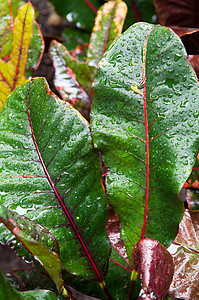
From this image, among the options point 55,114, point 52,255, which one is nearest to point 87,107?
point 55,114

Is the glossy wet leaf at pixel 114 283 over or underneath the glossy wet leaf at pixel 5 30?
underneath

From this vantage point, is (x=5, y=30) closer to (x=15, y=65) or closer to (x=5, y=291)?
(x=15, y=65)

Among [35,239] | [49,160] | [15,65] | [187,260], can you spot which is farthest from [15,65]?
[187,260]

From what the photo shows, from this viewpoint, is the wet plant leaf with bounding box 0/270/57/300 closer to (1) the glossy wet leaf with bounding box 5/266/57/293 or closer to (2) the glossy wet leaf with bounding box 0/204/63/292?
(2) the glossy wet leaf with bounding box 0/204/63/292

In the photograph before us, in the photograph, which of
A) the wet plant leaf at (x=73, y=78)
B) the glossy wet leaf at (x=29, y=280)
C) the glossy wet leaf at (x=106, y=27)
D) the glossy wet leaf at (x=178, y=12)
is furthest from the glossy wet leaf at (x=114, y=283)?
the glossy wet leaf at (x=178, y=12)

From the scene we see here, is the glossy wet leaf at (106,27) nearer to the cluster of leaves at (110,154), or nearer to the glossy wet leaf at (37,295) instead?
the cluster of leaves at (110,154)

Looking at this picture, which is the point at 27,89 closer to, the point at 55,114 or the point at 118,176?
the point at 55,114
